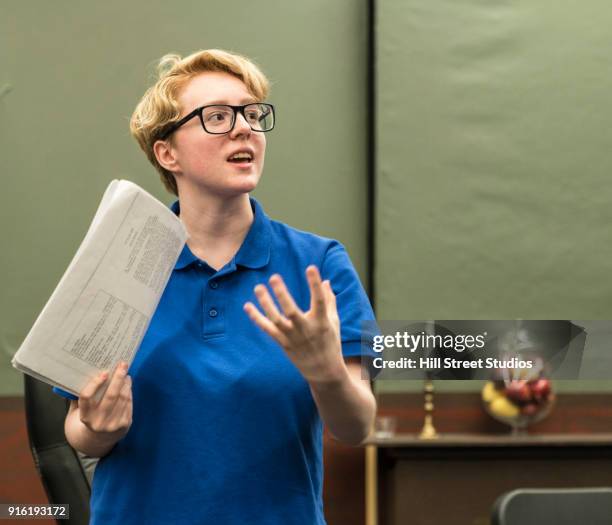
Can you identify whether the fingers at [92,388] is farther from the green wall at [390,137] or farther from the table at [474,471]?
the green wall at [390,137]

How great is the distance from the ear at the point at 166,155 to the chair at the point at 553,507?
2.78ft

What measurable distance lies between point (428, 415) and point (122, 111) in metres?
1.66

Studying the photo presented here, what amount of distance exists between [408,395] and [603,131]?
50.9 inches

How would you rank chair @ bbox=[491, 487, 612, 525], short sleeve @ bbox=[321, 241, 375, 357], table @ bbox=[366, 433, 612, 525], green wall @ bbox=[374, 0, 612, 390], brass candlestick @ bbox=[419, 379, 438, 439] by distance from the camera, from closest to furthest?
short sleeve @ bbox=[321, 241, 375, 357] < chair @ bbox=[491, 487, 612, 525] < table @ bbox=[366, 433, 612, 525] < brass candlestick @ bbox=[419, 379, 438, 439] < green wall @ bbox=[374, 0, 612, 390]

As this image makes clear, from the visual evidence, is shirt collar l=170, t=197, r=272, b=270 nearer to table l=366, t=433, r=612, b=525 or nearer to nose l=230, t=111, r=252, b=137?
nose l=230, t=111, r=252, b=137

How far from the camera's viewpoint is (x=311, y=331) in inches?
44.4

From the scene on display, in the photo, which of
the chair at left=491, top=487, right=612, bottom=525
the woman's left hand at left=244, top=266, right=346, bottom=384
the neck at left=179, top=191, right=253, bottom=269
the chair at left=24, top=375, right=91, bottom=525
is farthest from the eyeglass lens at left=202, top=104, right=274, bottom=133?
the chair at left=24, top=375, right=91, bottom=525

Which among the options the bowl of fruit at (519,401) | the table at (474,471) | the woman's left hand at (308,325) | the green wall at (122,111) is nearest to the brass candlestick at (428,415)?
the table at (474,471)

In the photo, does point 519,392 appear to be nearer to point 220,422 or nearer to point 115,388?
point 220,422

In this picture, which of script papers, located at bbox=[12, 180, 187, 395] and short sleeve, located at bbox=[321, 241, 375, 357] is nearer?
script papers, located at bbox=[12, 180, 187, 395]

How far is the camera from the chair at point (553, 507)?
156cm

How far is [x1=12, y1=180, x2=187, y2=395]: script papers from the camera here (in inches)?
47.9

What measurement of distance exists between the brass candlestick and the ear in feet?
5.93

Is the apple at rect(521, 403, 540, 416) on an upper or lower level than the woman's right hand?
upper
